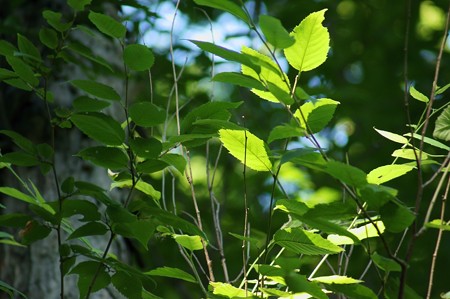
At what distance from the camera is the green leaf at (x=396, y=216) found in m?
0.74

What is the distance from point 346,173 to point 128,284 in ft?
1.30

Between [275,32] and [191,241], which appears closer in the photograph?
[275,32]

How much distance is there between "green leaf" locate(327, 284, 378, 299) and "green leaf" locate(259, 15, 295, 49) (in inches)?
13.0

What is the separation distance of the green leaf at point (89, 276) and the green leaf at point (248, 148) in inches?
11.0

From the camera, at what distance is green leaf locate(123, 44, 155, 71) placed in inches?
35.4

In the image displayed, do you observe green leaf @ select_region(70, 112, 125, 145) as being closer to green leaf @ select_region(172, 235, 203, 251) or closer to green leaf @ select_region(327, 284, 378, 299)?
green leaf @ select_region(172, 235, 203, 251)

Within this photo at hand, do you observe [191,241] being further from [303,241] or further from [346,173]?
[346,173]

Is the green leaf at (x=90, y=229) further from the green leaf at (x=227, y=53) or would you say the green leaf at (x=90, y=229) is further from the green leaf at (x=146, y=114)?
the green leaf at (x=227, y=53)

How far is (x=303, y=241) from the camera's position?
86 centimetres

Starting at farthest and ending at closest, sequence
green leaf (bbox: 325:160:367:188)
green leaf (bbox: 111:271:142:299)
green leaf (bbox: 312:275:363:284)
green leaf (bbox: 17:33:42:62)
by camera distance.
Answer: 1. green leaf (bbox: 17:33:42:62)
2. green leaf (bbox: 111:271:142:299)
3. green leaf (bbox: 312:275:363:284)
4. green leaf (bbox: 325:160:367:188)

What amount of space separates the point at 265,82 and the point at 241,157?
0.39ft

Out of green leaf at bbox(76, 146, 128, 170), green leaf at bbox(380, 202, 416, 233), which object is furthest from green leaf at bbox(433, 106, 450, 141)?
green leaf at bbox(76, 146, 128, 170)

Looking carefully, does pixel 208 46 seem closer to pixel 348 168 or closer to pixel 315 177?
pixel 348 168

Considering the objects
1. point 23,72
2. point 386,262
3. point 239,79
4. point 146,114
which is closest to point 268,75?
point 239,79
